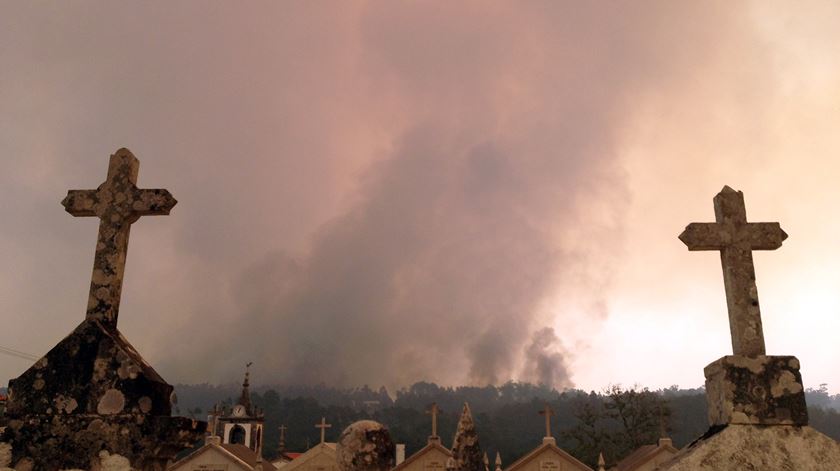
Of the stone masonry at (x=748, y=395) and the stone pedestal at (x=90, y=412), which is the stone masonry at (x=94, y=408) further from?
the stone masonry at (x=748, y=395)

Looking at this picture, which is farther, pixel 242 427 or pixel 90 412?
pixel 242 427

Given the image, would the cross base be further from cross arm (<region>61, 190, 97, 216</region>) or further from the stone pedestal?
cross arm (<region>61, 190, 97, 216</region>)

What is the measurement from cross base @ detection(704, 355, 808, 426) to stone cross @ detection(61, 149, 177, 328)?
511cm

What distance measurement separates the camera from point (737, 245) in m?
5.20

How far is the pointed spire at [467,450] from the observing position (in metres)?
8.09

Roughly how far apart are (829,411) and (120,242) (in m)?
141

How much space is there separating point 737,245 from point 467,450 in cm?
468

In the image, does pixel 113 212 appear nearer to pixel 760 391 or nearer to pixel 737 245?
pixel 737 245

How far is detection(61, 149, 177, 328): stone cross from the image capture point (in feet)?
17.4

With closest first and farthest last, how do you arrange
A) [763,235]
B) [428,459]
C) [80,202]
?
[763,235] → [80,202] → [428,459]

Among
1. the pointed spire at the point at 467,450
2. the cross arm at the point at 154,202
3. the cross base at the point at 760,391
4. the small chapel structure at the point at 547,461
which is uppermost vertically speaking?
the cross arm at the point at 154,202

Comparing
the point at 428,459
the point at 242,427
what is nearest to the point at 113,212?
the point at 428,459

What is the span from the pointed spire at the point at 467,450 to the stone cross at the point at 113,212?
193 inches

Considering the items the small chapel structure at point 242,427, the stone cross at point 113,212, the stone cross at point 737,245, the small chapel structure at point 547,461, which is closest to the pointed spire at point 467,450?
the stone cross at point 737,245
